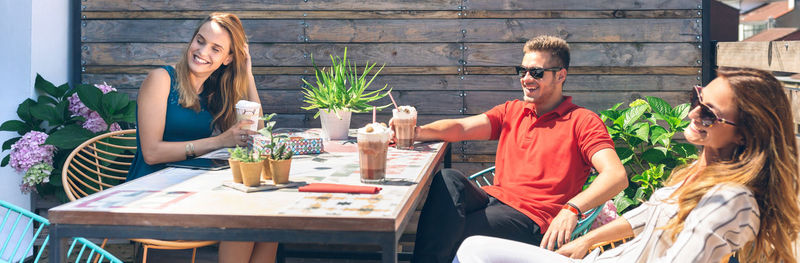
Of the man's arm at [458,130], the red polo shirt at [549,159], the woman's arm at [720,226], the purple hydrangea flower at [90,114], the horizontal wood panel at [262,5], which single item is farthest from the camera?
the horizontal wood panel at [262,5]

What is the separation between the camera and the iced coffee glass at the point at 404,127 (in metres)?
2.97

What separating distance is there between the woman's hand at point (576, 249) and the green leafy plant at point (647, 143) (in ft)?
5.65

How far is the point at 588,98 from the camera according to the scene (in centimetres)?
413

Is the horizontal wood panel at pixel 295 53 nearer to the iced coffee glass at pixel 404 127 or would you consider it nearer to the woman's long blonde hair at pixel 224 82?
the woman's long blonde hair at pixel 224 82

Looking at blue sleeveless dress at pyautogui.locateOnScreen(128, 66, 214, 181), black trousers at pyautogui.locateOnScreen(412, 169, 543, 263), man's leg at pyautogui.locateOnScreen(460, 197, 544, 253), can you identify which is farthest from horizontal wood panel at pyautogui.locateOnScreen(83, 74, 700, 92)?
man's leg at pyautogui.locateOnScreen(460, 197, 544, 253)

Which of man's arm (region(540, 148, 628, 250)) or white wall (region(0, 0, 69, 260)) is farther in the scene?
white wall (region(0, 0, 69, 260))

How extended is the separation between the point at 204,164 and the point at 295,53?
1.87 metres

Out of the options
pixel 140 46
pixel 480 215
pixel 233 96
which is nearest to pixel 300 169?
pixel 480 215

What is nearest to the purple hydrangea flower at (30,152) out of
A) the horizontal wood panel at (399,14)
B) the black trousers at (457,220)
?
the horizontal wood panel at (399,14)

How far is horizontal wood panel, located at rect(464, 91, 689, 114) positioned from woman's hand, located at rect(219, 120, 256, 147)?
169 cm

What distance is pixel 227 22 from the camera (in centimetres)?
312

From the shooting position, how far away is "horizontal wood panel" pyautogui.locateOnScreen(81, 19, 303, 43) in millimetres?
4199

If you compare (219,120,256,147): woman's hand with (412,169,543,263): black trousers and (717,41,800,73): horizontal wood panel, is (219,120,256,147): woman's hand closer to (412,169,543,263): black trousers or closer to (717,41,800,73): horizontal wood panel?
(412,169,543,263): black trousers

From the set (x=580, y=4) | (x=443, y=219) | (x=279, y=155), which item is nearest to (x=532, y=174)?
(x=443, y=219)
